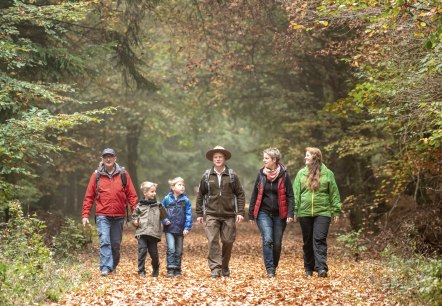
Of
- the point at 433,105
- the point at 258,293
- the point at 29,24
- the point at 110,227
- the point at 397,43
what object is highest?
the point at 29,24

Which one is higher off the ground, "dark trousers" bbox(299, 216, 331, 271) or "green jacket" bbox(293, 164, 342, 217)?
"green jacket" bbox(293, 164, 342, 217)

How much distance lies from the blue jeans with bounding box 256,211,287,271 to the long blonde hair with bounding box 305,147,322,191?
73 cm

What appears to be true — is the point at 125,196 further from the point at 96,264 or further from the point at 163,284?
the point at 96,264

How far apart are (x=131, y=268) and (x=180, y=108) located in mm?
19220

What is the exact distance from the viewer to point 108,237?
11492 millimetres

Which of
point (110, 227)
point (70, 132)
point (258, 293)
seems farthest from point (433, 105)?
point (70, 132)

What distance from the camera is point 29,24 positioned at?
16.3m

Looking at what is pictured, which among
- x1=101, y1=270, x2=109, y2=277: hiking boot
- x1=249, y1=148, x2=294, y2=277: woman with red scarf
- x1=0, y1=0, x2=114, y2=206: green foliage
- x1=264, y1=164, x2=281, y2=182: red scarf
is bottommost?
x1=101, y1=270, x2=109, y2=277: hiking boot

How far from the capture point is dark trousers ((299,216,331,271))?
434 inches

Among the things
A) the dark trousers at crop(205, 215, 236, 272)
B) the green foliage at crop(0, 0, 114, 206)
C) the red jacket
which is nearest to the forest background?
the green foliage at crop(0, 0, 114, 206)

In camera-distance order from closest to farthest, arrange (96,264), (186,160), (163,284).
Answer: (163,284) → (96,264) → (186,160)

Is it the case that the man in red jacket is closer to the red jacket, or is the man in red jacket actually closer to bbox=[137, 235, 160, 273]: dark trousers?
the red jacket

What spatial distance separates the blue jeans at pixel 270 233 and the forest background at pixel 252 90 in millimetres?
2627

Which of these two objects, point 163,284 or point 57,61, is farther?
point 57,61
